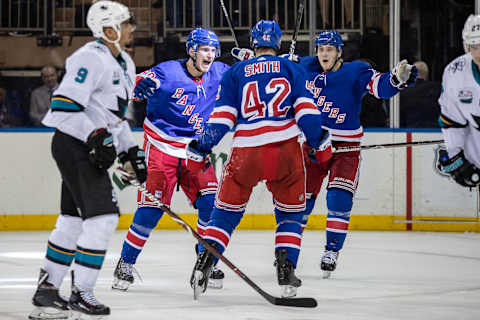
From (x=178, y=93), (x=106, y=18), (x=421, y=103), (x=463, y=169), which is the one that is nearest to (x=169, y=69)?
(x=178, y=93)

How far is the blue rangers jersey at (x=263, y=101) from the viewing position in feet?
13.8

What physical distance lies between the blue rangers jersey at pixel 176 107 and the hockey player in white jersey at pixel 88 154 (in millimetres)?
1100

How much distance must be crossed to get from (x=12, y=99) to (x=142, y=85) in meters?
3.49

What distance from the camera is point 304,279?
5.14 metres

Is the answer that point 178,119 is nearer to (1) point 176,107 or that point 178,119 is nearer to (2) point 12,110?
(1) point 176,107

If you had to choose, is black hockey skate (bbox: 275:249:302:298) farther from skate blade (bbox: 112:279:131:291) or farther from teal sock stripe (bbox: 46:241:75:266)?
teal sock stripe (bbox: 46:241:75:266)

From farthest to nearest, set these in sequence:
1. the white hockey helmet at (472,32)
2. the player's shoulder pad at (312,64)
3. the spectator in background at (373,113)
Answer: the spectator in background at (373,113), the player's shoulder pad at (312,64), the white hockey helmet at (472,32)

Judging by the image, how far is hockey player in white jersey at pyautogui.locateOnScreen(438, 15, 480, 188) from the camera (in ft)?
12.7

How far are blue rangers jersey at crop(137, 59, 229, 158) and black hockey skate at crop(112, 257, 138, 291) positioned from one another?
63 centimetres

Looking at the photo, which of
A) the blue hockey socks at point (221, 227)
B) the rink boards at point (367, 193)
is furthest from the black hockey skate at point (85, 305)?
the rink boards at point (367, 193)

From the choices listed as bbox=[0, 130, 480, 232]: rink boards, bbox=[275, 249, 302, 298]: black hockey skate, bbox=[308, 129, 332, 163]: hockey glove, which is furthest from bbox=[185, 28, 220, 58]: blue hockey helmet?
bbox=[0, 130, 480, 232]: rink boards

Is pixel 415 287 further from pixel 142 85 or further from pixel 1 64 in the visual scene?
pixel 1 64

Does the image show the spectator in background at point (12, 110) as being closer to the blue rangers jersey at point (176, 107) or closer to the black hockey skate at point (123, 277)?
the blue rangers jersey at point (176, 107)

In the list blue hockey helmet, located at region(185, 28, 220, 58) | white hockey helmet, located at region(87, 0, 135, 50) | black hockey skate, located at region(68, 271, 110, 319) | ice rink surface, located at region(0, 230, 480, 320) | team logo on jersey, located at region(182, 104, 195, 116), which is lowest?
ice rink surface, located at region(0, 230, 480, 320)
